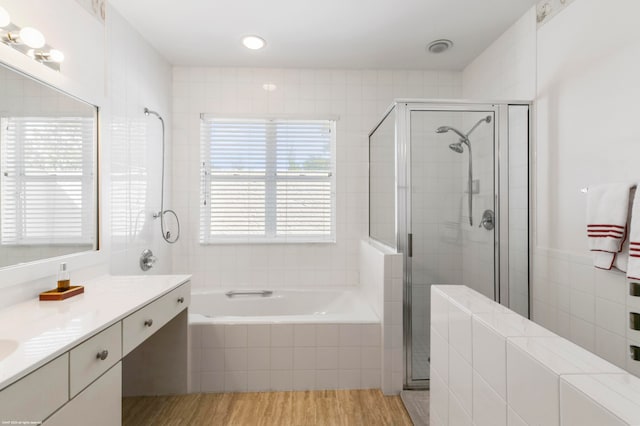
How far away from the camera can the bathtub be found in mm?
2123

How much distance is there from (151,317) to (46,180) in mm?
830

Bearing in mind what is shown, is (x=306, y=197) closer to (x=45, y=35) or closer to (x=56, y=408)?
(x=45, y=35)

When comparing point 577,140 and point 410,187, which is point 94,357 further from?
point 577,140

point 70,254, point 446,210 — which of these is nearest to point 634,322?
point 446,210

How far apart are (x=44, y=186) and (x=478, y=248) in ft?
7.91

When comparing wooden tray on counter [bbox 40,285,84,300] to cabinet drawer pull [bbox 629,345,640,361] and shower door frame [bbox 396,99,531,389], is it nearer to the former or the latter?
shower door frame [bbox 396,99,531,389]

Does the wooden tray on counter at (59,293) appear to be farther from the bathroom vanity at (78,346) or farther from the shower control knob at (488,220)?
the shower control knob at (488,220)

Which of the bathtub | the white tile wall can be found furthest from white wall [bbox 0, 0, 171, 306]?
the white tile wall

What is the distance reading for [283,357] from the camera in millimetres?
2143

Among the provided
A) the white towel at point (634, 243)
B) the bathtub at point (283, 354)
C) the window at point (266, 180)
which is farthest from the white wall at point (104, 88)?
the white towel at point (634, 243)

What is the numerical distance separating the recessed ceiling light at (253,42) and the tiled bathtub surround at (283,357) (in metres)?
2.05

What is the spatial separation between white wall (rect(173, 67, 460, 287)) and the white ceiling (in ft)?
0.41

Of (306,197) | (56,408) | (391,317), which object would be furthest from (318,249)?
(56,408)

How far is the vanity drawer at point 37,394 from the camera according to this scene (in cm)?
79
